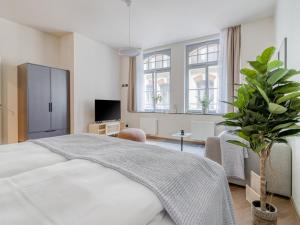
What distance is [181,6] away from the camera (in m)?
3.42

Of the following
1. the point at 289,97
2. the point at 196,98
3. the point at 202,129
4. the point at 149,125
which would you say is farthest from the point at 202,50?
the point at 289,97

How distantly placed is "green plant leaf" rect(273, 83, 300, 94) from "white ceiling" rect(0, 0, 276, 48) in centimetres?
267


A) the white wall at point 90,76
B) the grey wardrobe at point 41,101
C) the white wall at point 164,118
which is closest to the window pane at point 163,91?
the white wall at point 164,118

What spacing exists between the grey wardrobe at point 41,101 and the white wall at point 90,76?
33 cm

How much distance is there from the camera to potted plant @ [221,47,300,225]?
1.23 meters

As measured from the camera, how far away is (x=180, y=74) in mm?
5238

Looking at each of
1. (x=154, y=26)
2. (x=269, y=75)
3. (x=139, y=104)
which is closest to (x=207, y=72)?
(x=154, y=26)

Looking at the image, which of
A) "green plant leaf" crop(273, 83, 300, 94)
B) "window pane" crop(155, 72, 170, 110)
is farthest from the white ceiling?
"green plant leaf" crop(273, 83, 300, 94)

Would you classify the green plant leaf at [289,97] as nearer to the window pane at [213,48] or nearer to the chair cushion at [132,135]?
the chair cushion at [132,135]

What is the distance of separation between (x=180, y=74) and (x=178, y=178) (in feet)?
15.1

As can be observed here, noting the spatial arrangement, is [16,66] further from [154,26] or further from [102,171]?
[102,171]

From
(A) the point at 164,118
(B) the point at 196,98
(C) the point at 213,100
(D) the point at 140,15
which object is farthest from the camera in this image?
(A) the point at 164,118

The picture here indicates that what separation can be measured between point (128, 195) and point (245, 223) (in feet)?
5.06

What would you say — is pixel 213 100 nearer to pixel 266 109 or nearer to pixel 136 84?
pixel 136 84
